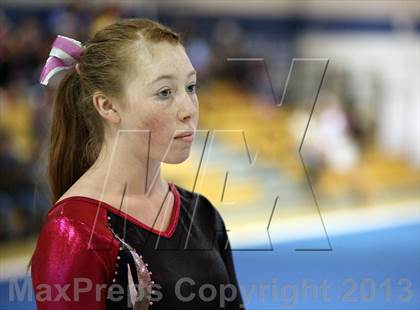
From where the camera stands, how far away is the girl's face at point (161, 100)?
122 cm

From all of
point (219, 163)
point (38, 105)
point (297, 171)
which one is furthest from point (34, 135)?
point (297, 171)

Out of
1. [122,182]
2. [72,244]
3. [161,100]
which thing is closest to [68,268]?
[72,244]

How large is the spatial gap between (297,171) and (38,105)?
3.15 metres

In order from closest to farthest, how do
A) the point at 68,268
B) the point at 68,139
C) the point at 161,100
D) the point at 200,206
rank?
the point at 68,268 → the point at 161,100 → the point at 68,139 → the point at 200,206

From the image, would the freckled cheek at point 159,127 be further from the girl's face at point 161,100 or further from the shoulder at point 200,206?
the shoulder at point 200,206

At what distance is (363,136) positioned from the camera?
8.41 meters

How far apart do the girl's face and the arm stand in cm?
21

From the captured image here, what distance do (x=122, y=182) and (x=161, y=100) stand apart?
178mm

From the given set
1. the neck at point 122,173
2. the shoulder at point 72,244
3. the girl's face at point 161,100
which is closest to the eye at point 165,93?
the girl's face at point 161,100

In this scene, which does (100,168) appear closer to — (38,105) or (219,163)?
(38,105)

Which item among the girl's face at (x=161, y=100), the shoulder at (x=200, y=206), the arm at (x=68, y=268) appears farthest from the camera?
the shoulder at (x=200, y=206)

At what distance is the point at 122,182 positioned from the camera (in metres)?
1.28

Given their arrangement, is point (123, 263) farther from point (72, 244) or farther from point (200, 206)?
point (200, 206)

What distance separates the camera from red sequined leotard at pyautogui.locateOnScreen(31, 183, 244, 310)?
1.12 metres
